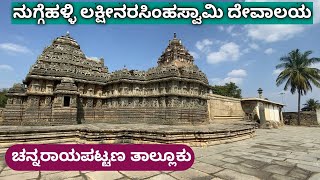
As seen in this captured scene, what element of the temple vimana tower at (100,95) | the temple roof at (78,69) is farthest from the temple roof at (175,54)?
the temple vimana tower at (100,95)

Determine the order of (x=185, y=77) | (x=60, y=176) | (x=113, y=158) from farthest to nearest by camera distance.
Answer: (x=185, y=77), (x=113, y=158), (x=60, y=176)

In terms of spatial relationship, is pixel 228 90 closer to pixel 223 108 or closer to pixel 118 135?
pixel 223 108

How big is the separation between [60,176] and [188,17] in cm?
766

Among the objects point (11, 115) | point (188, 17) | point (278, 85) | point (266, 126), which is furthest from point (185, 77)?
point (278, 85)

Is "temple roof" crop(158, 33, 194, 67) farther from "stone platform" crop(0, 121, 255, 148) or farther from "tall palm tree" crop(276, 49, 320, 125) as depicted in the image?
"stone platform" crop(0, 121, 255, 148)

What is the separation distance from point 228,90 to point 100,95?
32.1m

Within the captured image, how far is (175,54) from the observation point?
29.2 m

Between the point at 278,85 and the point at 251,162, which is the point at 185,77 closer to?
the point at 251,162

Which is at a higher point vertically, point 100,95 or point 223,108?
point 100,95

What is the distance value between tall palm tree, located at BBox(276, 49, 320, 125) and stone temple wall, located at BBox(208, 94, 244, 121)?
10.9 metres

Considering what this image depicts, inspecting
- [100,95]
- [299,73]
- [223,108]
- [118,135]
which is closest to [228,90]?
[299,73]

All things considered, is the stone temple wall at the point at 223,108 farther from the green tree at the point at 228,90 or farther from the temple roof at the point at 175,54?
the green tree at the point at 228,90

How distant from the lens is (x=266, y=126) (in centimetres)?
1809

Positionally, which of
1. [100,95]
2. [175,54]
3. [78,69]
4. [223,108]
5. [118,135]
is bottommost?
[118,135]
